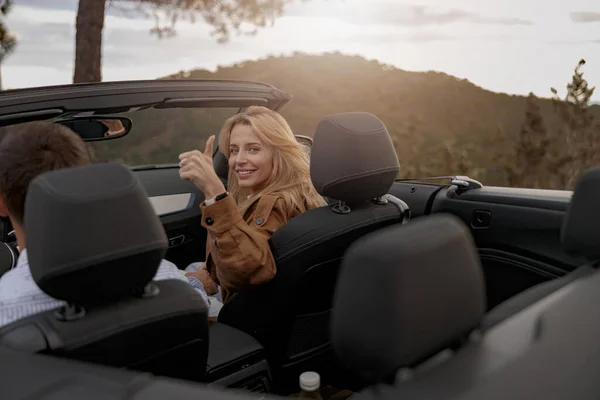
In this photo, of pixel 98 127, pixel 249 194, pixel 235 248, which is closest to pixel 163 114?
pixel 98 127

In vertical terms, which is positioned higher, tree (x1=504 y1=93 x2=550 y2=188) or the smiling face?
the smiling face

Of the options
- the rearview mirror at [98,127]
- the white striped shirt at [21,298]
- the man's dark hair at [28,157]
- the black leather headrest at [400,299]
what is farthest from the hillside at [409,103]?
the black leather headrest at [400,299]

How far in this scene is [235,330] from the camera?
2502mm

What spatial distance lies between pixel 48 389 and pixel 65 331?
0.24 meters

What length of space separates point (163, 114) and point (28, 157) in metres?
1.47

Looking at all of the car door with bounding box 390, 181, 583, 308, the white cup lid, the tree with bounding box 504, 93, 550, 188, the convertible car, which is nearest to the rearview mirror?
the convertible car

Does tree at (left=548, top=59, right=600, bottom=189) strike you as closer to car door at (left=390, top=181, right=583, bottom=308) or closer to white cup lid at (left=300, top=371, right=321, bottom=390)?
car door at (left=390, top=181, right=583, bottom=308)

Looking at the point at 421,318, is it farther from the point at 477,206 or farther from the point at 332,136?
the point at 477,206

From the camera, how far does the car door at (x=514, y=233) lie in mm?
2926

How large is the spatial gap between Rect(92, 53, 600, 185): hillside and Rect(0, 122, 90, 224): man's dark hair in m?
6.65

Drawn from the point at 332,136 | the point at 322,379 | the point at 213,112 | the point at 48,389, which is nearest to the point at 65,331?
the point at 48,389

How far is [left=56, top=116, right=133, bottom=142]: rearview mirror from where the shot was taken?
2580 millimetres

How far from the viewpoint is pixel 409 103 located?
33.2 ft

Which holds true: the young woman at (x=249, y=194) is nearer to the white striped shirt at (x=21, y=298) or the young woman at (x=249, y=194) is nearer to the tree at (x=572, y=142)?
the white striped shirt at (x=21, y=298)
